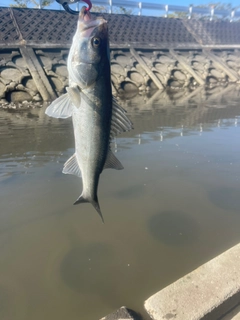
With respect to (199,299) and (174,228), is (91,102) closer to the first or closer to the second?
(199,299)

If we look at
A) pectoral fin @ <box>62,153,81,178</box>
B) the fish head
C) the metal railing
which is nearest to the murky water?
pectoral fin @ <box>62,153,81,178</box>

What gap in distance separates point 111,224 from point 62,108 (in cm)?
230

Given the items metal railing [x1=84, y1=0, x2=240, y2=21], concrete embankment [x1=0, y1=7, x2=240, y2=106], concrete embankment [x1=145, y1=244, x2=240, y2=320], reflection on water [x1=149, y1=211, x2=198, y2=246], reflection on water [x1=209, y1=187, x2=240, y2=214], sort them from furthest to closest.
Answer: metal railing [x1=84, y1=0, x2=240, y2=21] < concrete embankment [x1=0, y1=7, x2=240, y2=106] < reflection on water [x1=209, y1=187, x2=240, y2=214] < reflection on water [x1=149, y1=211, x2=198, y2=246] < concrete embankment [x1=145, y1=244, x2=240, y2=320]

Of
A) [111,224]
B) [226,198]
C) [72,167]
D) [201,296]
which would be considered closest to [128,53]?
[226,198]

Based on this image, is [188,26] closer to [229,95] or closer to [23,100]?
[229,95]

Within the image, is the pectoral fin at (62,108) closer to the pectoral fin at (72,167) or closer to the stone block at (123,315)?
the pectoral fin at (72,167)

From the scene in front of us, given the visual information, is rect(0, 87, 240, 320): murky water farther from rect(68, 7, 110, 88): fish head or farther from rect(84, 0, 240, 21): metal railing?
rect(84, 0, 240, 21): metal railing

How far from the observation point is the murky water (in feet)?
10.4

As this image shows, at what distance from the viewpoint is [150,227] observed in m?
4.20

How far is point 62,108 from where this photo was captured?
95.0 inches

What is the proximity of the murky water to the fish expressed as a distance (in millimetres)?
1299

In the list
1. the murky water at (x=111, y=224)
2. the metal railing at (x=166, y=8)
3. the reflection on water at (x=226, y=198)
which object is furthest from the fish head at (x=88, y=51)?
the metal railing at (x=166, y=8)

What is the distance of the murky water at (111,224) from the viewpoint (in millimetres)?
3176

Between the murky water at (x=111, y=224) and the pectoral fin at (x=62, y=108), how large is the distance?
196cm
